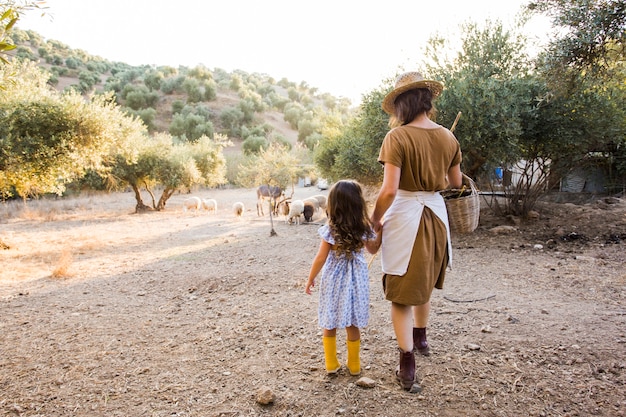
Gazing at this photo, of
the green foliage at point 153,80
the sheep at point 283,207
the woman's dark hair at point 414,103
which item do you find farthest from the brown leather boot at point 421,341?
the green foliage at point 153,80

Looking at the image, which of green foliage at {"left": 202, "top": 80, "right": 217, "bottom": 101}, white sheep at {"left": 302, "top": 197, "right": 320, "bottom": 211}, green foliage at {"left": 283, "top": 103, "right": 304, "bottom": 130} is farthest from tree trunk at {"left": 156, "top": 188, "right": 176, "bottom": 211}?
green foliage at {"left": 283, "top": 103, "right": 304, "bottom": 130}

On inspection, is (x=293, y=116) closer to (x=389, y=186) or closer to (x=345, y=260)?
(x=345, y=260)

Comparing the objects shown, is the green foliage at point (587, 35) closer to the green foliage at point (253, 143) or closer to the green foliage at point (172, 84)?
the green foliage at point (253, 143)

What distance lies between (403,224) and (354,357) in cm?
100

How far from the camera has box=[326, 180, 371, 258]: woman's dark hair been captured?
8.02ft

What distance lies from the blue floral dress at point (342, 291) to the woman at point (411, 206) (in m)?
0.19

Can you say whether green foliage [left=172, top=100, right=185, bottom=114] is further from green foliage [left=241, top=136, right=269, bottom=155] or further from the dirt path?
the dirt path

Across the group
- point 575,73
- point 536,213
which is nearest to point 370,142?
point 536,213

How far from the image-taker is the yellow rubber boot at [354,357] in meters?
2.60

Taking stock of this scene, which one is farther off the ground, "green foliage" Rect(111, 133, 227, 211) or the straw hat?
"green foliage" Rect(111, 133, 227, 211)

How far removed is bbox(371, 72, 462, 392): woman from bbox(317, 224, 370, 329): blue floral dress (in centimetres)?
19

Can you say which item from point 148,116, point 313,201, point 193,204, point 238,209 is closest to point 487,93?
point 313,201

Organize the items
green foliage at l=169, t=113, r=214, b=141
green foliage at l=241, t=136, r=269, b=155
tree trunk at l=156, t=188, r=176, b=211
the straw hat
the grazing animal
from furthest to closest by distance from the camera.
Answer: green foliage at l=169, t=113, r=214, b=141 < green foliage at l=241, t=136, r=269, b=155 < tree trunk at l=156, t=188, r=176, b=211 < the grazing animal < the straw hat

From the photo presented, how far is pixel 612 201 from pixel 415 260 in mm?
10599
